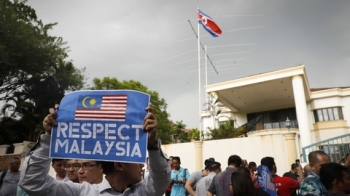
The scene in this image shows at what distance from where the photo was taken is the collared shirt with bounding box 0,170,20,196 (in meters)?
5.52

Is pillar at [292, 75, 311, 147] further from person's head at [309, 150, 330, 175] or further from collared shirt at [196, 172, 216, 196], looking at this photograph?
person's head at [309, 150, 330, 175]

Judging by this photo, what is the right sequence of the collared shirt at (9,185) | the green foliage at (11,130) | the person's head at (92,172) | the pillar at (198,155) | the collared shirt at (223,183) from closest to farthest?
the person's head at (92,172) < the collared shirt at (223,183) < the collared shirt at (9,185) < the pillar at (198,155) < the green foliage at (11,130)

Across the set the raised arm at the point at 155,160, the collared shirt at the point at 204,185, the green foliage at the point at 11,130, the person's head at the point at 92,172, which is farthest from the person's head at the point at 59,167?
the green foliage at the point at 11,130

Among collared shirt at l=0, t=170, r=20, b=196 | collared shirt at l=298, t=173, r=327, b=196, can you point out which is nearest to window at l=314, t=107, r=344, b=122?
collared shirt at l=298, t=173, r=327, b=196

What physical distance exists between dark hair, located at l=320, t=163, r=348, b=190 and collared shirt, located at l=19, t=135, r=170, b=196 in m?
2.01

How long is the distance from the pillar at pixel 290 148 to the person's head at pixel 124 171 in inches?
419

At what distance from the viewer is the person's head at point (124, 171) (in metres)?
1.81

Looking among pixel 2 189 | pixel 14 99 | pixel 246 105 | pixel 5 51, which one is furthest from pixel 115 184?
pixel 246 105

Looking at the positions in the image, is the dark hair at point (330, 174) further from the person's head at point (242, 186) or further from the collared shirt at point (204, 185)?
the collared shirt at point (204, 185)

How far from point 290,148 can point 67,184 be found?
1094cm

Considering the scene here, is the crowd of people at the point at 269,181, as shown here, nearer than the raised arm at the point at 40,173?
No

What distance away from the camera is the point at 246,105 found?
80.4ft

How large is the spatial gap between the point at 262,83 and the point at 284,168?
27.9 feet

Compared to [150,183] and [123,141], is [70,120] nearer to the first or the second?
[123,141]
